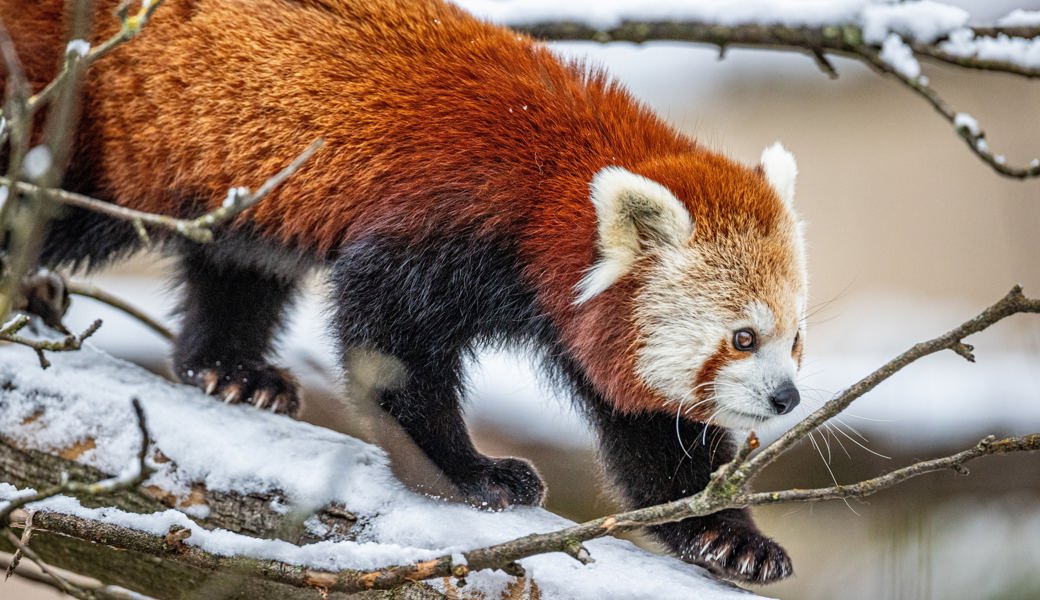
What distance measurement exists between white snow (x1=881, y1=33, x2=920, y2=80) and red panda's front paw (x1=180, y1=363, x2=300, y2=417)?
2216 millimetres

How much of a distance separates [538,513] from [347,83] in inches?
54.5

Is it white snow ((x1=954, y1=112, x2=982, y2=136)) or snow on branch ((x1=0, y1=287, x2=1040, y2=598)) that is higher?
white snow ((x1=954, y1=112, x2=982, y2=136))

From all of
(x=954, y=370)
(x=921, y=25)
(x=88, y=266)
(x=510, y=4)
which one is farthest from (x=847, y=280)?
(x=88, y=266)

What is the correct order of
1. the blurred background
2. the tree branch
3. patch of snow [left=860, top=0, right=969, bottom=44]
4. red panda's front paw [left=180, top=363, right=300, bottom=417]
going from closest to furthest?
the tree branch → patch of snow [left=860, top=0, right=969, bottom=44] → red panda's front paw [left=180, top=363, right=300, bottom=417] → the blurred background

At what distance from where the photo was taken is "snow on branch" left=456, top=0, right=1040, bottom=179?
2404 millimetres

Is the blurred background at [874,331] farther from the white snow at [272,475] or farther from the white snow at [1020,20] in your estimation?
the white snow at [1020,20]

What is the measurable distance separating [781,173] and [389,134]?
48.3 inches

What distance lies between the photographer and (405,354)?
2.88 m

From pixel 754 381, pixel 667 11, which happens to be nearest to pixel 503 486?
pixel 754 381

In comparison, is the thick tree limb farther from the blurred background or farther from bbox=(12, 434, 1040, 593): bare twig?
the blurred background

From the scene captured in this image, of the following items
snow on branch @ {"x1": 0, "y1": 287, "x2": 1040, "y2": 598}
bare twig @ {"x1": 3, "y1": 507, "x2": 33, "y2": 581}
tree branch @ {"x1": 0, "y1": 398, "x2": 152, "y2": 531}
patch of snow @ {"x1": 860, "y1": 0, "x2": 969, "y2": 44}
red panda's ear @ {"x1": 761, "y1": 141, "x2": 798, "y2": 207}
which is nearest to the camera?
tree branch @ {"x1": 0, "y1": 398, "x2": 152, "y2": 531}

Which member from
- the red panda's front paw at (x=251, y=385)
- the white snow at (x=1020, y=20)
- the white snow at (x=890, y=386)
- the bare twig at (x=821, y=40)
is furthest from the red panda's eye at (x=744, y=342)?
the red panda's front paw at (x=251, y=385)

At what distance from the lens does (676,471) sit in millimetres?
3070

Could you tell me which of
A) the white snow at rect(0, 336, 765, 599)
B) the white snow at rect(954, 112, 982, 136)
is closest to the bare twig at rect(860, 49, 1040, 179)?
the white snow at rect(954, 112, 982, 136)
